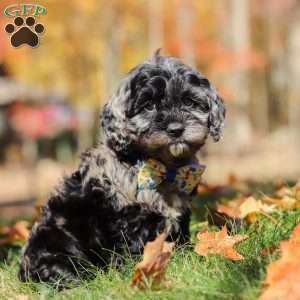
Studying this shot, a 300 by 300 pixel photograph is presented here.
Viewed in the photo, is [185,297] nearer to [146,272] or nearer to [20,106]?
[146,272]

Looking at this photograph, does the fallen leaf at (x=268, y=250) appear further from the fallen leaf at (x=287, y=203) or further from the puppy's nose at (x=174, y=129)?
the fallen leaf at (x=287, y=203)

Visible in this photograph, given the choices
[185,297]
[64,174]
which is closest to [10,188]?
[64,174]

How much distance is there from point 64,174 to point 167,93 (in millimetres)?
1113

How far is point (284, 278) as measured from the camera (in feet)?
9.80

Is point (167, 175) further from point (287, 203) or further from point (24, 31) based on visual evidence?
point (24, 31)

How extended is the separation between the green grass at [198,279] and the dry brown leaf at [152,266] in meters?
0.06

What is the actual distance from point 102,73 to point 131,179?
2133cm

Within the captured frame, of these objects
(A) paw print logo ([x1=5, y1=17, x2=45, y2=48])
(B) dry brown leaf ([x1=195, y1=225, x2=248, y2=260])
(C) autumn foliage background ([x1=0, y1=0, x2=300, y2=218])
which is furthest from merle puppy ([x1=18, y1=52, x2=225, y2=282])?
(C) autumn foliage background ([x1=0, y1=0, x2=300, y2=218])

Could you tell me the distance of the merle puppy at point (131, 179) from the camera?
4.33 meters

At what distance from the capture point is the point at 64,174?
16.2 ft

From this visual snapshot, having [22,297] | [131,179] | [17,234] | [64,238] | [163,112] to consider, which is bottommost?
[17,234]

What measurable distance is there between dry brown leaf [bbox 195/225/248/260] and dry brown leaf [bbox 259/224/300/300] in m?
0.60

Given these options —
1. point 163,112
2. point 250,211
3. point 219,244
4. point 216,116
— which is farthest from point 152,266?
point 250,211

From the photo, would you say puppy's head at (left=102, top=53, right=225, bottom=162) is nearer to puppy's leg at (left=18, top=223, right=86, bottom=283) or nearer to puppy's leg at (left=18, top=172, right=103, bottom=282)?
puppy's leg at (left=18, top=172, right=103, bottom=282)
